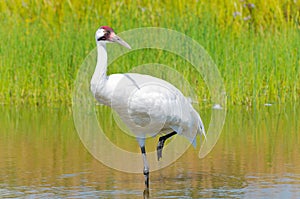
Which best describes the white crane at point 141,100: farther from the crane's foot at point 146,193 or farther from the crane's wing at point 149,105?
the crane's foot at point 146,193

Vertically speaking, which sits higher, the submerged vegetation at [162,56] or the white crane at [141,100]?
the submerged vegetation at [162,56]

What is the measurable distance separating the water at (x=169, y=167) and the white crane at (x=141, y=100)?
0.38 metres

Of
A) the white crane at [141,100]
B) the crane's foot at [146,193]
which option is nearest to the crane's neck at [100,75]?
the white crane at [141,100]

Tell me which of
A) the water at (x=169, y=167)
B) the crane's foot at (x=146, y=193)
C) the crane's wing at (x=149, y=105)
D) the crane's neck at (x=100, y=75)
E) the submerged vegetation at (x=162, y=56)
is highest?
the submerged vegetation at (x=162, y=56)

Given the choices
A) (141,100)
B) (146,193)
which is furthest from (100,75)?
(146,193)

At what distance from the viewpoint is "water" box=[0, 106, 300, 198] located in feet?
26.5

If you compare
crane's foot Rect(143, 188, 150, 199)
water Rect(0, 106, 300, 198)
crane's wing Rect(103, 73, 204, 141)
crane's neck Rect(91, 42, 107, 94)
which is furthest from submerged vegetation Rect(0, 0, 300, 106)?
crane's foot Rect(143, 188, 150, 199)

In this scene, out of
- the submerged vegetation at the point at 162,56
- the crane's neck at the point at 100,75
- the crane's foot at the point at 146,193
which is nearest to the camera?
the crane's foot at the point at 146,193

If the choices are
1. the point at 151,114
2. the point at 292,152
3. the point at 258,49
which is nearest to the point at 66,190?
the point at 151,114

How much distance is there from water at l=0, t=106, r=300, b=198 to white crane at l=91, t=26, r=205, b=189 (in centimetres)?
38

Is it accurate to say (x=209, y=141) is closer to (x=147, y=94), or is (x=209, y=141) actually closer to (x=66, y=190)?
(x=147, y=94)

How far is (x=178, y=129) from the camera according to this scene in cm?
908

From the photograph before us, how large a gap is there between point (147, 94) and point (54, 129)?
301cm

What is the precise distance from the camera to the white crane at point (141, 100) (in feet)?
27.9
